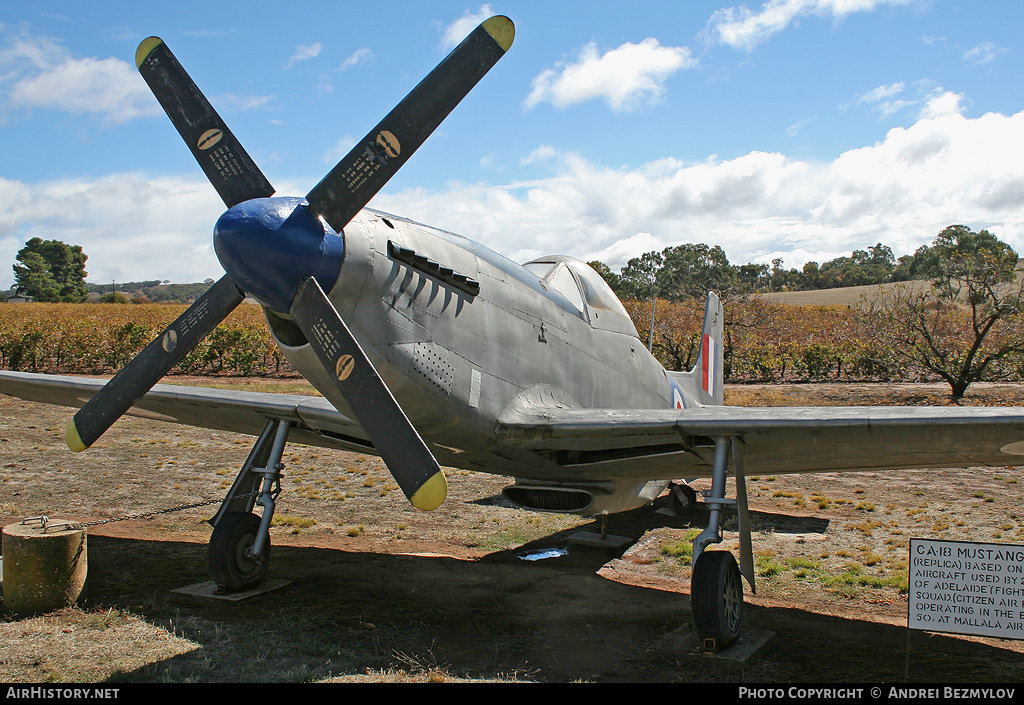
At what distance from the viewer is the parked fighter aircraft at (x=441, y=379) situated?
4.20m

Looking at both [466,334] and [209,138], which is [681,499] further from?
[209,138]

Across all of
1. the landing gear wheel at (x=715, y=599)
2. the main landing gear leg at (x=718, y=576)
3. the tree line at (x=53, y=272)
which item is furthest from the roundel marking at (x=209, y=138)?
the tree line at (x=53, y=272)

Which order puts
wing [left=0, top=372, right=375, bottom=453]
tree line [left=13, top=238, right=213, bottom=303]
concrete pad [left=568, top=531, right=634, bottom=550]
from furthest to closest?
1. tree line [left=13, top=238, right=213, bottom=303]
2. concrete pad [left=568, top=531, right=634, bottom=550]
3. wing [left=0, top=372, right=375, bottom=453]

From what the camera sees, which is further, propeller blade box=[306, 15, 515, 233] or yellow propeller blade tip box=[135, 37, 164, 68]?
yellow propeller blade tip box=[135, 37, 164, 68]

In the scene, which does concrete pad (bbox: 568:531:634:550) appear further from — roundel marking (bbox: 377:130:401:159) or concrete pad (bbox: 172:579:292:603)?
roundel marking (bbox: 377:130:401:159)

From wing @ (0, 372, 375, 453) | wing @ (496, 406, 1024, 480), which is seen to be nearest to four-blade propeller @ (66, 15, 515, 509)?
wing @ (496, 406, 1024, 480)

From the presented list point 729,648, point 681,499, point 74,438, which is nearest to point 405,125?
point 74,438

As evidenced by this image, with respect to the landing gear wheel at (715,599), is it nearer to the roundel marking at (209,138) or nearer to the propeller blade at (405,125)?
the propeller blade at (405,125)

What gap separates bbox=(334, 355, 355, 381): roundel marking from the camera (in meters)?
4.20

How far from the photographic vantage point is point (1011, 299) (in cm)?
2141

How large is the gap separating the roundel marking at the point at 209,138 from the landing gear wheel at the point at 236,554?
326 cm

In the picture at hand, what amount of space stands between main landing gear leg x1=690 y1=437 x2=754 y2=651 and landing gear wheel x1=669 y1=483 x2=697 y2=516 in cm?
474

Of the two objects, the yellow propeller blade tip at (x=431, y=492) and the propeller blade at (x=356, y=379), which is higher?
the propeller blade at (x=356, y=379)

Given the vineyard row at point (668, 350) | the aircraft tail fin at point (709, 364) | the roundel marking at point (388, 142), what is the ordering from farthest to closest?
the vineyard row at point (668, 350), the aircraft tail fin at point (709, 364), the roundel marking at point (388, 142)
